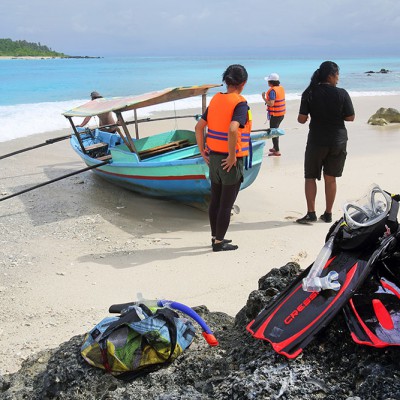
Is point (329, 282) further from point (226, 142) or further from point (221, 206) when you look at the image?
point (221, 206)

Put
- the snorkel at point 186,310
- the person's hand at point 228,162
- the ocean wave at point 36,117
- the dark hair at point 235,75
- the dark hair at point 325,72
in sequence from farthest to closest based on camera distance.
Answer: the ocean wave at point 36,117, the dark hair at point 325,72, the person's hand at point 228,162, the dark hair at point 235,75, the snorkel at point 186,310

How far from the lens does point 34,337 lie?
363 cm

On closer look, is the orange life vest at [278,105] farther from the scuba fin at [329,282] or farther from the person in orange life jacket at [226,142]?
the scuba fin at [329,282]

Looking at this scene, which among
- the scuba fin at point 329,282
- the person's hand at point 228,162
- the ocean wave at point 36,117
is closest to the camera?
the scuba fin at point 329,282

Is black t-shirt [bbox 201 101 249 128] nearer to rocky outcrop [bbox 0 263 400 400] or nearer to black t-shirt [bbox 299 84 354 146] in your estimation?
black t-shirt [bbox 299 84 354 146]

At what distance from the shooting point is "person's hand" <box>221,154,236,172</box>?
468 centimetres

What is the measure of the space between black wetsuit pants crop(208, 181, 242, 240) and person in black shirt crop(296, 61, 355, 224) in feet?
3.82

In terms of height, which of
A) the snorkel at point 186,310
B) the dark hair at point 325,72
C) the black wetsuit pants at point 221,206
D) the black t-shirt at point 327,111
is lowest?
the black wetsuit pants at point 221,206

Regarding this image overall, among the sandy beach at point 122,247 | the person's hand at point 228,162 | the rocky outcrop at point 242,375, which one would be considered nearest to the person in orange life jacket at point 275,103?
the sandy beach at point 122,247

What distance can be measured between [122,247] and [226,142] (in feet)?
5.65

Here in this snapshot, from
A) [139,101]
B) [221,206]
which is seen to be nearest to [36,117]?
[139,101]

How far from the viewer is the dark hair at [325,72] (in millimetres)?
5133

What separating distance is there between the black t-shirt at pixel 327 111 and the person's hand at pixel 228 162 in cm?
125

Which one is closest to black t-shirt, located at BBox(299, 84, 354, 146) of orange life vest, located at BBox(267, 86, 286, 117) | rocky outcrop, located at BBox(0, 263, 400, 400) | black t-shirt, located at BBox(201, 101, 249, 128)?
black t-shirt, located at BBox(201, 101, 249, 128)
